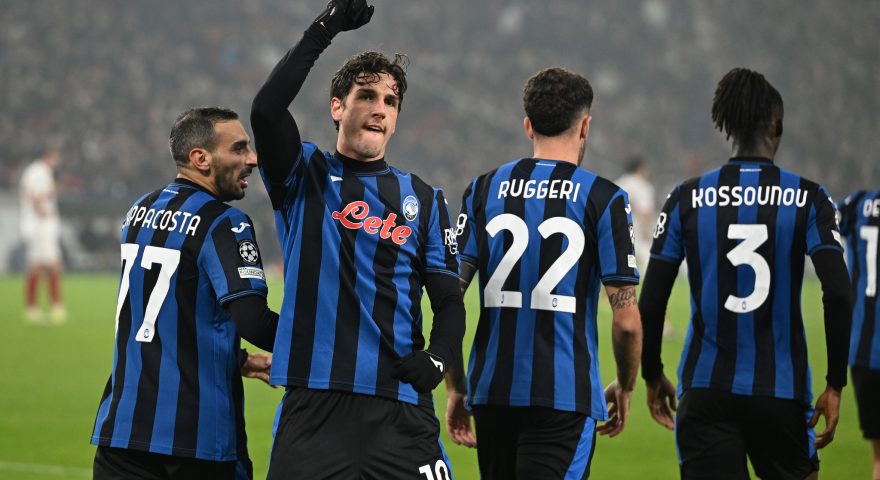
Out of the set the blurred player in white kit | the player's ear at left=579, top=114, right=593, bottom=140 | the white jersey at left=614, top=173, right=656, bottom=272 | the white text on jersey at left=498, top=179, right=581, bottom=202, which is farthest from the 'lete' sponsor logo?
the blurred player in white kit

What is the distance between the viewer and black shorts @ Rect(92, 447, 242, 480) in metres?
3.54

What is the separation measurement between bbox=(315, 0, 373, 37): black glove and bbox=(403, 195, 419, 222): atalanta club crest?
0.55m

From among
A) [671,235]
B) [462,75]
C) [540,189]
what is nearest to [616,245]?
[540,189]

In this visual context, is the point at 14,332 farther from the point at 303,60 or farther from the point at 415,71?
the point at 415,71

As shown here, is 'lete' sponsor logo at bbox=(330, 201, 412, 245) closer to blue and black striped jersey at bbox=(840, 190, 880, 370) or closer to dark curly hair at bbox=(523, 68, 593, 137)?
dark curly hair at bbox=(523, 68, 593, 137)

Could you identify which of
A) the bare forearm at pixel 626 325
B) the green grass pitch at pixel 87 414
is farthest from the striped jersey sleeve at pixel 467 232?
the green grass pitch at pixel 87 414

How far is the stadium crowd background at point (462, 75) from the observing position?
1240 inches

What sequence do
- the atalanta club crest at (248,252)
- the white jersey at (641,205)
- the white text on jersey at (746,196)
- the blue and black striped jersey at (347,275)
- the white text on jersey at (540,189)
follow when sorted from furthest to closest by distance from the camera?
1. the white jersey at (641,205)
2. the white text on jersey at (746,196)
3. the white text on jersey at (540,189)
4. the atalanta club crest at (248,252)
5. the blue and black striped jersey at (347,275)

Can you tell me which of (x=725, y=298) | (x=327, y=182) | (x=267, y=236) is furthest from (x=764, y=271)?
(x=267, y=236)

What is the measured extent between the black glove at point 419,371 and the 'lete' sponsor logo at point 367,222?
0.36 metres

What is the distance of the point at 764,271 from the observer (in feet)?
12.6

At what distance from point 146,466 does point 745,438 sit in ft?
6.75

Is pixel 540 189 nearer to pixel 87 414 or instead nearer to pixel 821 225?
pixel 821 225

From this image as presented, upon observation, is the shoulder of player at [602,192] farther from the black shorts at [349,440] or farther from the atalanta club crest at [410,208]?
the black shorts at [349,440]
